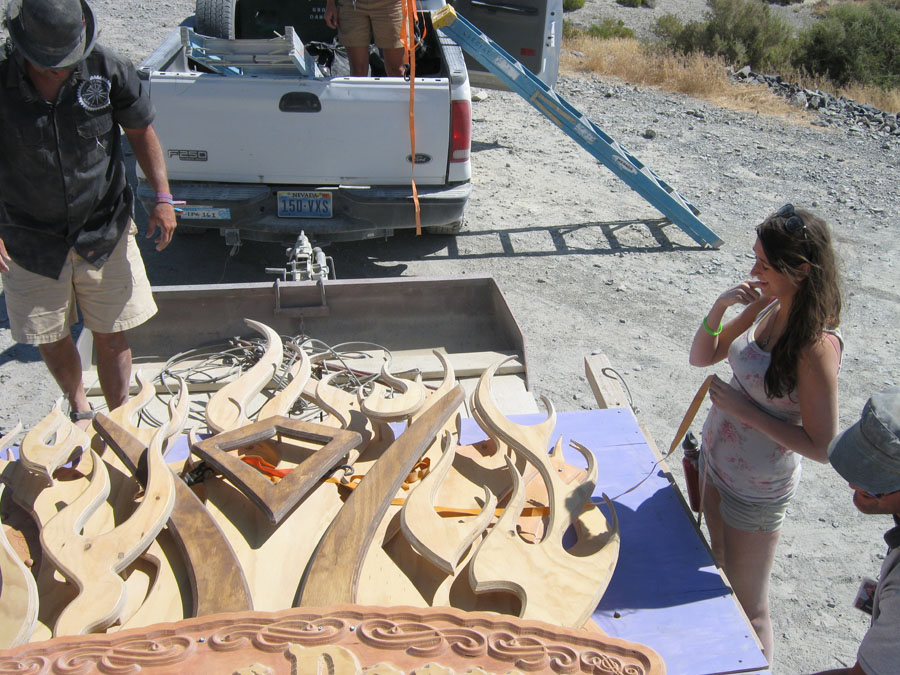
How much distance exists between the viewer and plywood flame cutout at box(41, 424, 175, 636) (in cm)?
194

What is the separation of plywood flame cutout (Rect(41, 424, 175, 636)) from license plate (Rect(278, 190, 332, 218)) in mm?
3285

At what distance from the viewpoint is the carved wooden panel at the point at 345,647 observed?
5.87 feet

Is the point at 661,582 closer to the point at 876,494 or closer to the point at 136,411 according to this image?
the point at 876,494

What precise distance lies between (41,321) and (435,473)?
2.10 meters

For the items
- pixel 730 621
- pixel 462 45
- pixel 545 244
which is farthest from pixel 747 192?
pixel 730 621

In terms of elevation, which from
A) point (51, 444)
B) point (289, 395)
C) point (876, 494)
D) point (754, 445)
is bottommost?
point (51, 444)

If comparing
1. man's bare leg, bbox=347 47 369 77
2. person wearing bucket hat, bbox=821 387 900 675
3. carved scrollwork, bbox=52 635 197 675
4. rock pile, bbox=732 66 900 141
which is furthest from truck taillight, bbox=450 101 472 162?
rock pile, bbox=732 66 900 141

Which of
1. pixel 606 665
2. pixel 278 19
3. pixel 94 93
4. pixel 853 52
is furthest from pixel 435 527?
pixel 853 52

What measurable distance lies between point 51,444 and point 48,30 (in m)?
1.59

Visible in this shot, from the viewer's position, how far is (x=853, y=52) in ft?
51.8

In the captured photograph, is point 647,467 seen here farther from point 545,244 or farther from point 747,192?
point 747,192

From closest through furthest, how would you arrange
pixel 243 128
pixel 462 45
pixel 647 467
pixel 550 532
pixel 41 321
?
1. pixel 550 532
2. pixel 647 467
3. pixel 41 321
4. pixel 243 128
5. pixel 462 45

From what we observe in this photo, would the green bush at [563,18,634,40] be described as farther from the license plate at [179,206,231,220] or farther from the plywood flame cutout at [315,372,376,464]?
the plywood flame cutout at [315,372,376,464]

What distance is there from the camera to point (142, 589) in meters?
2.13
